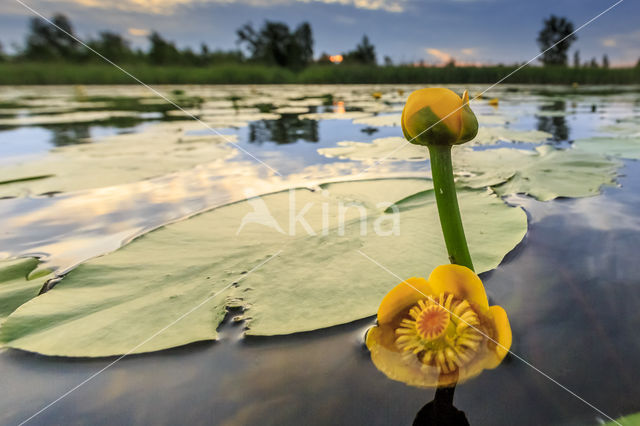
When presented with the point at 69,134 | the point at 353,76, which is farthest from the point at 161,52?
the point at 69,134

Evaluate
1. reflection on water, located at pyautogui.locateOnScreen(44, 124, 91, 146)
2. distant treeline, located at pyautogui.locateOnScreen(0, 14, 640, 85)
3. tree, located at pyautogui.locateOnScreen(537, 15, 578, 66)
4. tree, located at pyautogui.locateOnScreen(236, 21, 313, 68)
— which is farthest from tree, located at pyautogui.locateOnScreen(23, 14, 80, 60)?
tree, located at pyautogui.locateOnScreen(537, 15, 578, 66)

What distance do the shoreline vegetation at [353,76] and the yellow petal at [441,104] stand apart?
14369 millimetres

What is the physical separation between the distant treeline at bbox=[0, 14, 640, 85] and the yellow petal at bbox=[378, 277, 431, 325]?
7.85 metres

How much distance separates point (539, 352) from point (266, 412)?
1.66 ft

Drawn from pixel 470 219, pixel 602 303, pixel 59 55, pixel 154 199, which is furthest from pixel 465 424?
pixel 59 55

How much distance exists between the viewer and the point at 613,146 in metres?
2.17

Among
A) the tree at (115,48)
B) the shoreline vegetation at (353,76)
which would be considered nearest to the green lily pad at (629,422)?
the shoreline vegetation at (353,76)

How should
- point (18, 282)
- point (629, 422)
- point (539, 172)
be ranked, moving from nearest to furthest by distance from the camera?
point (629, 422), point (18, 282), point (539, 172)

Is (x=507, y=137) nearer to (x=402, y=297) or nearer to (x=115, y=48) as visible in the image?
(x=402, y=297)

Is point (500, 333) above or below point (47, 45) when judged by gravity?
below

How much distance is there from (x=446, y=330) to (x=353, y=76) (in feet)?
51.9

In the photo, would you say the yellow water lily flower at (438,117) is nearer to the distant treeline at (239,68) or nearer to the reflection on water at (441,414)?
the reflection on water at (441,414)

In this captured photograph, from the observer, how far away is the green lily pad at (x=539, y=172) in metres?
1.44

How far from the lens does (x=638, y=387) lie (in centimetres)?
53
